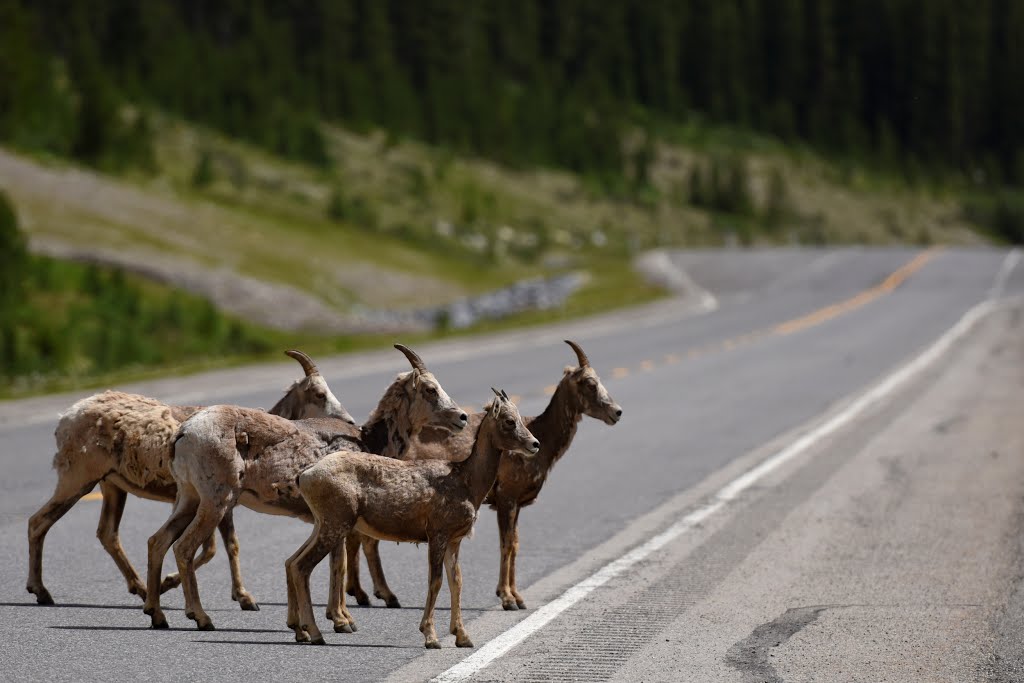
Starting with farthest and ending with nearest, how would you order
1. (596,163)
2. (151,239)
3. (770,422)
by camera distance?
(596,163), (151,239), (770,422)

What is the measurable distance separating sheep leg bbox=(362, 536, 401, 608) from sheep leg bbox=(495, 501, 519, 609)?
648 millimetres

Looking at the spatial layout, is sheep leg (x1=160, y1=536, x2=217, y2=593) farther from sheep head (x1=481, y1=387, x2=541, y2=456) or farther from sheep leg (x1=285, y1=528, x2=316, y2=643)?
sheep head (x1=481, y1=387, x2=541, y2=456)

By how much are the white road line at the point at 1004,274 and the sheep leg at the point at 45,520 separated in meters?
38.5

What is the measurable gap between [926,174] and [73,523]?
12248 cm

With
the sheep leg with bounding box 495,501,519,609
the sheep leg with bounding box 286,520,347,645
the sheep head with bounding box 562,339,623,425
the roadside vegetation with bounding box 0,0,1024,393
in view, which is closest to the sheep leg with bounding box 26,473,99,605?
the sheep leg with bounding box 286,520,347,645

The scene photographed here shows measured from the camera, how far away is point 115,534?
9906 mm

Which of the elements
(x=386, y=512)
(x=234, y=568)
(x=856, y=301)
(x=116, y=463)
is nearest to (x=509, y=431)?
(x=386, y=512)

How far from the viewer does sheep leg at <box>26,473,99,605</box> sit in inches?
378

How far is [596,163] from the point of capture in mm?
100000

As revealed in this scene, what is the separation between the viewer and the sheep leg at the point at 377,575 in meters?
9.76

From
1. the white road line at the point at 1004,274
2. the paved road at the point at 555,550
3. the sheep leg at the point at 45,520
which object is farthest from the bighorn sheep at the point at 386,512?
the white road line at the point at 1004,274

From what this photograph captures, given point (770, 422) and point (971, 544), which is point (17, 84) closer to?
point (770, 422)

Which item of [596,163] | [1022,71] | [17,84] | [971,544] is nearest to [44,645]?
[971,544]

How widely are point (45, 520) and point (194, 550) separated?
1279 mm
